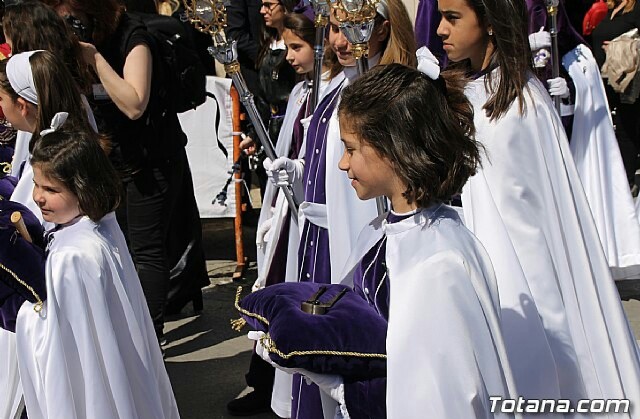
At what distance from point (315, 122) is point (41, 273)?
124 cm

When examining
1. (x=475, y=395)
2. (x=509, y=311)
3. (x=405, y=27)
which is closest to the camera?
(x=475, y=395)

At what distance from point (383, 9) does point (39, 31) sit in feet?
4.70

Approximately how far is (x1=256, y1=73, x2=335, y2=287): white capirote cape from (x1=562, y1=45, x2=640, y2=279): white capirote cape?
5.31 feet

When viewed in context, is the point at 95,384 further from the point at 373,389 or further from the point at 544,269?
the point at 544,269

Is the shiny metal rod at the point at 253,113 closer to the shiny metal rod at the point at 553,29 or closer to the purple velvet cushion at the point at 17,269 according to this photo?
the purple velvet cushion at the point at 17,269

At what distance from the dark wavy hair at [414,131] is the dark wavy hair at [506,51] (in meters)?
0.68

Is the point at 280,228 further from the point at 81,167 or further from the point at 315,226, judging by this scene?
the point at 81,167

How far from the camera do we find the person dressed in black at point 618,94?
734cm

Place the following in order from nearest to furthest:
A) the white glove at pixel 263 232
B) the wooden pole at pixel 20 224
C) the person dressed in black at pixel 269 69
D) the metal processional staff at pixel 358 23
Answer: the metal processional staff at pixel 358 23
the wooden pole at pixel 20 224
the white glove at pixel 263 232
the person dressed in black at pixel 269 69

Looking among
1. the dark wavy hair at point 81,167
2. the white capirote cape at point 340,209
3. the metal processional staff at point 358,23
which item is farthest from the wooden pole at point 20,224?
the metal processional staff at point 358,23

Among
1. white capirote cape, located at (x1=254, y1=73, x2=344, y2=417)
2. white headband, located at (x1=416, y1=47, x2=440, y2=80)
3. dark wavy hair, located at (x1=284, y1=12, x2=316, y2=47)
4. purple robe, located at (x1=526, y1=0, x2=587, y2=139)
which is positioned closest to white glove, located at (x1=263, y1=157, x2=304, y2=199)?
white capirote cape, located at (x1=254, y1=73, x2=344, y2=417)

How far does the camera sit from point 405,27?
3799 millimetres

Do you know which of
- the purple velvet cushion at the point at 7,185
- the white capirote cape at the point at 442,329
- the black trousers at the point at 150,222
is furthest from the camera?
the black trousers at the point at 150,222

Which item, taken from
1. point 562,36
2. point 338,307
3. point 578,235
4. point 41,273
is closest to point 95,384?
point 41,273
